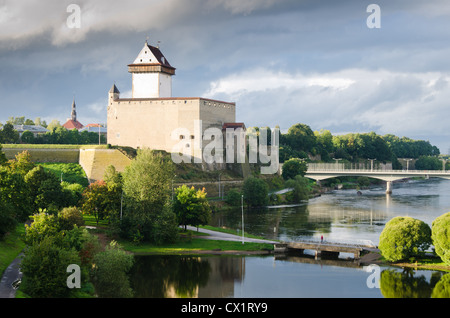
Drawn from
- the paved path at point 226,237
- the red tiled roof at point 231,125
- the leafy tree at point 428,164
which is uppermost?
the red tiled roof at point 231,125

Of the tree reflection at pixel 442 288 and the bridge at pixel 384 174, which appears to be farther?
the bridge at pixel 384 174

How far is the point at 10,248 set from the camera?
31.9 meters

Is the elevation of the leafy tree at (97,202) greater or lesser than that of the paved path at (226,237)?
greater

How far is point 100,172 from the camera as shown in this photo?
6097 cm

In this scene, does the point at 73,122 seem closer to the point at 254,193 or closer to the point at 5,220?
the point at 254,193

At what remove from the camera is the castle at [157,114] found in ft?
230

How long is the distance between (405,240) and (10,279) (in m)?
22.6

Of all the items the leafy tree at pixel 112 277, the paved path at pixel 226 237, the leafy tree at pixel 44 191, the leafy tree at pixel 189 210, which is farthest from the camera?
the leafy tree at pixel 189 210

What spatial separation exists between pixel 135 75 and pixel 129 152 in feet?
46.2

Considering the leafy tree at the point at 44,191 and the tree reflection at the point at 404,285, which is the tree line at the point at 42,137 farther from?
the tree reflection at the point at 404,285

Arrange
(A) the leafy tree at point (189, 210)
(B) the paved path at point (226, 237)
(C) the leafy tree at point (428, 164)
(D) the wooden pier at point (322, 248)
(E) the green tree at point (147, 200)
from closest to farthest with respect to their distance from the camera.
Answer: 1. (D) the wooden pier at point (322, 248)
2. (E) the green tree at point (147, 200)
3. (B) the paved path at point (226, 237)
4. (A) the leafy tree at point (189, 210)
5. (C) the leafy tree at point (428, 164)

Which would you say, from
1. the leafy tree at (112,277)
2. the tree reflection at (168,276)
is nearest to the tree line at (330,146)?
the tree reflection at (168,276)

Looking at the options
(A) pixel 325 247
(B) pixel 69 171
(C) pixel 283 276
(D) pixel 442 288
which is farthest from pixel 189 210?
(B) pixel 69 171
